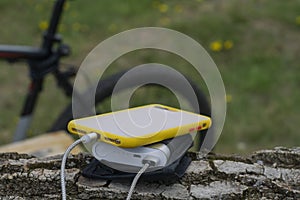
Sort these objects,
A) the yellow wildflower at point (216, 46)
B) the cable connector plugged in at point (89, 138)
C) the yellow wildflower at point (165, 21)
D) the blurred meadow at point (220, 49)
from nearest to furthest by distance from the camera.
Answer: the cable connector plugged in at point (89, 138), the blurred meadow at point (220, 49), the yellow wildflower at point (216, 46), the yellow wildflower at point (165, 21)

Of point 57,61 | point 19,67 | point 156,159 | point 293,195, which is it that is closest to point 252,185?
point 293,195

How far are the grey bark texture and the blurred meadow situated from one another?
1776 mm

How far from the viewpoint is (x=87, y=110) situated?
120cm

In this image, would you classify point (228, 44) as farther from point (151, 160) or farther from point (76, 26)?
point (151, 160)

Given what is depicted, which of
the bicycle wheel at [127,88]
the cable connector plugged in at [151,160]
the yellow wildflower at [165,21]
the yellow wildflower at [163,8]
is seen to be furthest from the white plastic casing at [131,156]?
the yellow wildflower at [163,8]

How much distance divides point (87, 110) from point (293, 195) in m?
0.49

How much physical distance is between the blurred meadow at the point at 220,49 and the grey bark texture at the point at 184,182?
5.83 ft

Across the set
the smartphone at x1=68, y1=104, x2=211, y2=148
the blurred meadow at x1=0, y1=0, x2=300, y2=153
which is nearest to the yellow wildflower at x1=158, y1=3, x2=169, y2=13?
the blurred meadow at x1=0, y1=0, x2=300, y2=153

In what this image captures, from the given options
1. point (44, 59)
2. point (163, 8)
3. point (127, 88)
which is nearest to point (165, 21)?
point (163, 8)

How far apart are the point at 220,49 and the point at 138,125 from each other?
292 centimetres

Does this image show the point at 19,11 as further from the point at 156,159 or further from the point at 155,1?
the point at 156,159

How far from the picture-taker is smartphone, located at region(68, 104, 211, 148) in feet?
2.90

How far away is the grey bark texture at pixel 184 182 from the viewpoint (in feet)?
3.05

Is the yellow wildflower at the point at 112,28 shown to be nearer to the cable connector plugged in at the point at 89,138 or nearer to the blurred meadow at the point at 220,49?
the blurred meadow at the point at 220,49
